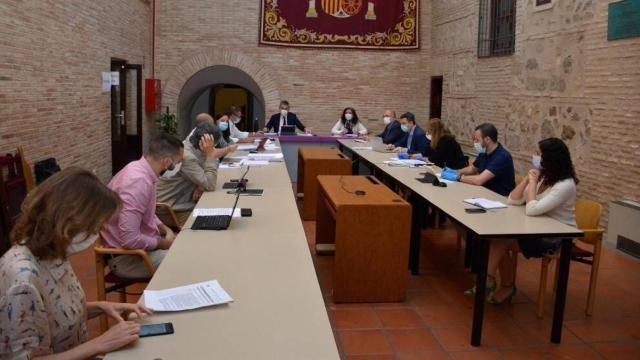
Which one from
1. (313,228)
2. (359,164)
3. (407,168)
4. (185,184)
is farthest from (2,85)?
(359,164)

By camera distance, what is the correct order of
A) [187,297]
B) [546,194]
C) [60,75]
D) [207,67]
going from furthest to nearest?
[207,67] → [60,75] → [546,194] → [187,297]

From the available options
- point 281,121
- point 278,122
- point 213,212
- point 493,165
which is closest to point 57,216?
point 213,212

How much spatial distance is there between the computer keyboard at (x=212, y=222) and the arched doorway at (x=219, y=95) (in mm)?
9884

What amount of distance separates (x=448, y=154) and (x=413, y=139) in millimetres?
1301

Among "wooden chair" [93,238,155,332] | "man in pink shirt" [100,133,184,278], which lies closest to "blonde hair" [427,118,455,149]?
"man in pink shirt" [100,133,184,278]

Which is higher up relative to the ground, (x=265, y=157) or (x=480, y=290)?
(x=265, y=157)

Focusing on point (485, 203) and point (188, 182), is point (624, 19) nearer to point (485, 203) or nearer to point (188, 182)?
point (485, 203)

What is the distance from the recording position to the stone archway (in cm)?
1310

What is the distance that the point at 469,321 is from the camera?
Answer: 459 cm

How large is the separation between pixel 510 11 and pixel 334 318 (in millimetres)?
7105

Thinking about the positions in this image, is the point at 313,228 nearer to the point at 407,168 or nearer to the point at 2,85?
the point at 407,168

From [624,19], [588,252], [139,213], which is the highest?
[624,19]

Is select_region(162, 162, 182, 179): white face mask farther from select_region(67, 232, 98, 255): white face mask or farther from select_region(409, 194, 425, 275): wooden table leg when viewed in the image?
select_region(67, 232, 98, 255): white face mask

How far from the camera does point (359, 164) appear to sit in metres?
9.80
